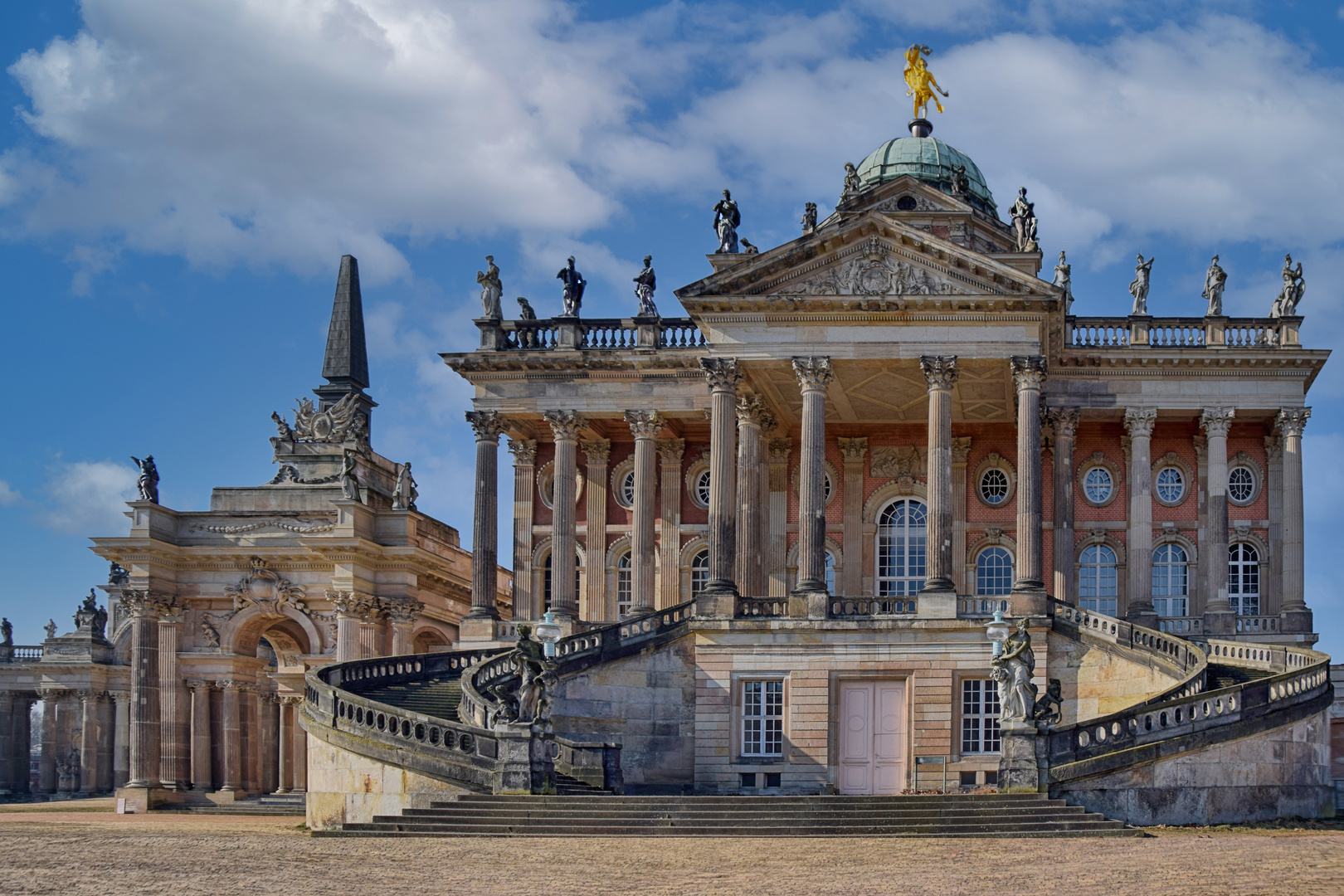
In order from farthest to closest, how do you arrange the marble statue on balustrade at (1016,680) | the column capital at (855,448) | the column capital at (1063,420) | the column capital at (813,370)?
the column capital at (855,448) → the column capital at (1063,420) → the column capital at (813,370) → the marble statue on balustrade at (1016,680)

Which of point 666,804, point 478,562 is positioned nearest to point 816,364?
point 478,562

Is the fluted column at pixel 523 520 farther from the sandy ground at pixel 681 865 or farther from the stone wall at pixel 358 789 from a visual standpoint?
the sandy ground at pixel 681 865

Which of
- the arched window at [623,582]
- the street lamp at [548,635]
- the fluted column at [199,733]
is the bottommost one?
the fluted column at [199,733]

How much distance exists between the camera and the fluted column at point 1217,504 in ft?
158

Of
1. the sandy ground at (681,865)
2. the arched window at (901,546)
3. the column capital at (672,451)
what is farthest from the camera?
the column capital at (672,451)

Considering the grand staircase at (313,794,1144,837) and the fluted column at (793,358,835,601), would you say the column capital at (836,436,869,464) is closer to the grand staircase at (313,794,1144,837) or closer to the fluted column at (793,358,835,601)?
the fluted column at (793,358,835,601)

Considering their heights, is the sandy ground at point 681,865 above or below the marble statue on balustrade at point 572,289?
below

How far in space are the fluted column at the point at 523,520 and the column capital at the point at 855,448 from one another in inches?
367

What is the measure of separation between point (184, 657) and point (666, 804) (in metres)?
32.9

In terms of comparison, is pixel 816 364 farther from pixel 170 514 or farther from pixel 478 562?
pixel 170 514

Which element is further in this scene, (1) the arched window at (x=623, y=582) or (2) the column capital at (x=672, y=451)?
(1) the arched window at (x=623, y=582)

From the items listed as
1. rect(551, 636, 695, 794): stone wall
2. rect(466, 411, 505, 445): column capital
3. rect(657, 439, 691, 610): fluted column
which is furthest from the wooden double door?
rect(466, 411, 505, 445): column capital

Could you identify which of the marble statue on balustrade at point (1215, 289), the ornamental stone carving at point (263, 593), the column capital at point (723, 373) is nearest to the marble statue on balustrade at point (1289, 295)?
the marble statue on balustrade at point (1215, 289)

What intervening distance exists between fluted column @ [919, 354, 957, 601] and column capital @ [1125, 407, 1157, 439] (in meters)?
8.22
